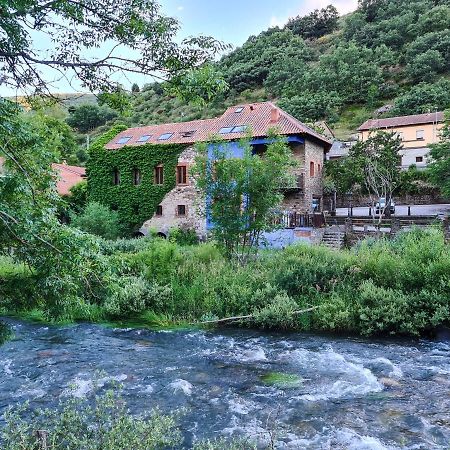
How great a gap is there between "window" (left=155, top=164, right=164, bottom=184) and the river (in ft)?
59.2

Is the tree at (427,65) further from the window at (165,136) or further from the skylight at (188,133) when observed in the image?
the window at (165,136)

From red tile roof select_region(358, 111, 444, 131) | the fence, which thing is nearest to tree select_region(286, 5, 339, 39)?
red tile roof select_region(358, 111, 444, 131)

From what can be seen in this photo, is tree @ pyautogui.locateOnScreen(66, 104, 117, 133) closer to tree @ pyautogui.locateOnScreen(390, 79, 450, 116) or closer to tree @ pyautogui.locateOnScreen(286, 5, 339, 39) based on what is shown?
tree @ pyautogui.locateOnScreen(390, 79, 450, 116)

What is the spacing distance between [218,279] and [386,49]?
2804 inches

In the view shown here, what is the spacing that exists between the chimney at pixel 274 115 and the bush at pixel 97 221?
40.7ft

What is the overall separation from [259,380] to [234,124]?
22.4 meters

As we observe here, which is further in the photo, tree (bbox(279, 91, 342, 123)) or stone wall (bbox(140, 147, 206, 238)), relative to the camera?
tree (bbox(279, 91, 342, 123))

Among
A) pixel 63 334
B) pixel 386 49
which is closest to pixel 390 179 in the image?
pixel 63 334

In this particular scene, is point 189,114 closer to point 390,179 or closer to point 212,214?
point 390,179

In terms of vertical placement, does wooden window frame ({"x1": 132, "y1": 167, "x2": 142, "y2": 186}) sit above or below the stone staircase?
above

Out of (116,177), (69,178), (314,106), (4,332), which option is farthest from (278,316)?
(314,106)

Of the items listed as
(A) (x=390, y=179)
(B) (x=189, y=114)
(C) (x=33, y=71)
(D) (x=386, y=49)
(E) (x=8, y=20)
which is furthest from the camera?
(D) (x=386, y=49)

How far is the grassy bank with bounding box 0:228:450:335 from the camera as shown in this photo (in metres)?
11.5

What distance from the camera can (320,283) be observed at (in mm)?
13617
